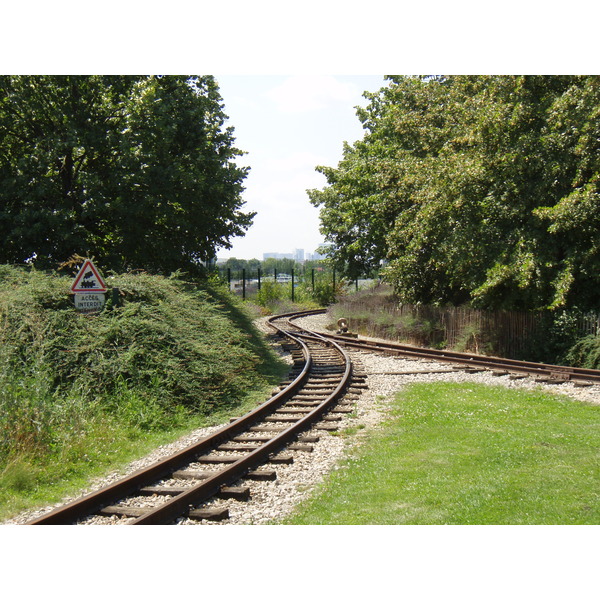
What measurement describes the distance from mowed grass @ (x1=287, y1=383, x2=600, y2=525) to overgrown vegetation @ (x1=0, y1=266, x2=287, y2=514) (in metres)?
3.27

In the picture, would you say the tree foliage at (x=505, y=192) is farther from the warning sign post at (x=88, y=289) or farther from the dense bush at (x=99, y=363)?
the warning sign post at (x=88, y=289)

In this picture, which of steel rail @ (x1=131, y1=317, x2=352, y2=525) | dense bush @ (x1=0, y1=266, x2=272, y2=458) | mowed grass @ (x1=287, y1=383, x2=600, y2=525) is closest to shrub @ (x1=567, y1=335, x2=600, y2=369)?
mowed grass @ (x1=287, y1=383, x2=600, y2=525)

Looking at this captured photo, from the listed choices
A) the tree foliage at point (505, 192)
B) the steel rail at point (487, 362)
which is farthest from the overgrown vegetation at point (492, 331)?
the steel rail at point (487, 362)

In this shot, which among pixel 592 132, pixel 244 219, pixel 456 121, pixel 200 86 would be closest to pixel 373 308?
pixel 244 219

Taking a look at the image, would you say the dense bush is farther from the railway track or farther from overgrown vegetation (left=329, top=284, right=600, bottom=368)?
overgrown vegetation (left=329, top=284, right=600, bottom=368)

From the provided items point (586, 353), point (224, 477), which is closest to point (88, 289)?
point (224, 477)

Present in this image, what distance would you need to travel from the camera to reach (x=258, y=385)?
12891 millimetres

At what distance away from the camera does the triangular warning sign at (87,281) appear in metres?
11.4

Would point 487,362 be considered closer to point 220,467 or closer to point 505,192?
point 505,192

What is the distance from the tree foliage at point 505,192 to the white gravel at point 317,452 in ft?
10.4

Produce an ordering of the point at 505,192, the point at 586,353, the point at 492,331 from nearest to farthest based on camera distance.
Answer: the point at 586,353
the point at 505,192
the point at 492,331

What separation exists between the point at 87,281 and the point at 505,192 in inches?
456

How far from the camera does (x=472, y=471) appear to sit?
691cm

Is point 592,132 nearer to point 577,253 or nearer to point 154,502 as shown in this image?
point 577,253
